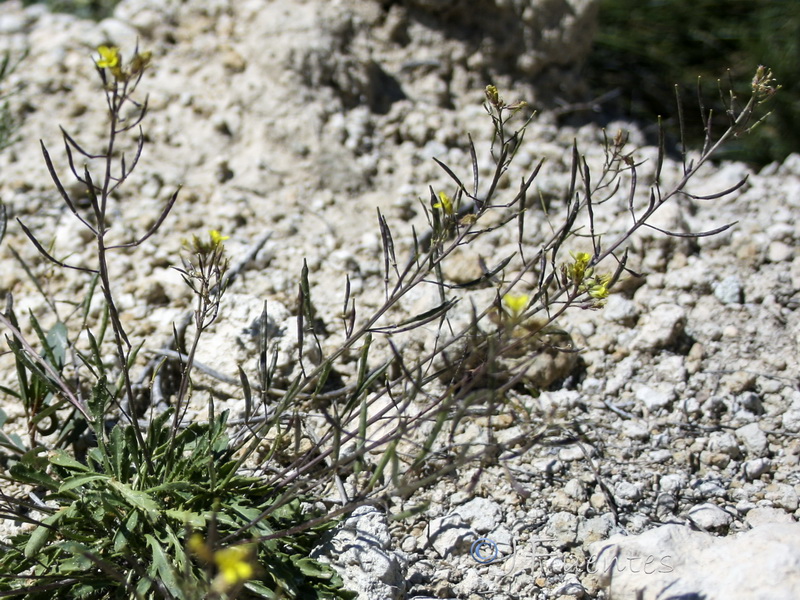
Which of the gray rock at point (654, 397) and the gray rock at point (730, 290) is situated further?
the gray rock at point (730, 290)

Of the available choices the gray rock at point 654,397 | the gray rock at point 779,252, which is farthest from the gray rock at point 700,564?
the gray rock at point 779,252

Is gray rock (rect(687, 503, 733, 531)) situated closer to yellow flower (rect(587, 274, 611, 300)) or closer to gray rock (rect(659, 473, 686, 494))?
gray rock (rect(659, 473, 686, 494))

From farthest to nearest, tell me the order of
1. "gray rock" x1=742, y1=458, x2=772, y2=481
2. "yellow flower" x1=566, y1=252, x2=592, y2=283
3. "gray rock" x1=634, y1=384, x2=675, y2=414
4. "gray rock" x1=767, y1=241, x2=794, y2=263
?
"gray rock" x1=767, y1=241, x2=794, y2=263 < "gray rock" x1=634, y1=384, x2=675, y2=414 < "gray rock" x1=742, y1=458, x2=772, y2=481 < "yellow flower" x1=566, y1=252, x2=592, y2=283

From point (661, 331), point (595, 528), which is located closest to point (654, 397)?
point (661, 331)

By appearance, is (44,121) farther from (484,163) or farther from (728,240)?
(728,240)

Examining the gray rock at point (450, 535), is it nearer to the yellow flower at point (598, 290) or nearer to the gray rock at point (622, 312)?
the yellow flower at point (598, 290)

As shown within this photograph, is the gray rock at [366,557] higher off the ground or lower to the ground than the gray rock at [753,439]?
lower

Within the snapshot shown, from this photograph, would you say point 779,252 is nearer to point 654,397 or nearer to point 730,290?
point 730,290

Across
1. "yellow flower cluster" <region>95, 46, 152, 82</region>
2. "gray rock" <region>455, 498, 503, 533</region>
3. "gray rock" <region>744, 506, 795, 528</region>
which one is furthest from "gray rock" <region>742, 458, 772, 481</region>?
"yellow flower cluster" <region>95, 46, 152, 82</region>

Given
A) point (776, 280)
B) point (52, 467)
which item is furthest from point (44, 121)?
point (776, 280)
